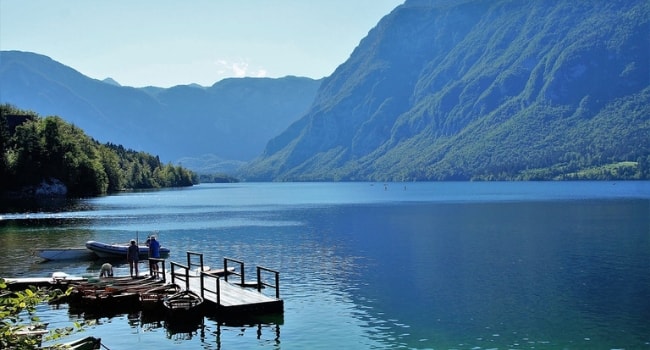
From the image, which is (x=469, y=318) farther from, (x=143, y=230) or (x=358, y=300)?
(x=143, y=230)

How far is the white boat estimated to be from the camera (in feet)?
192

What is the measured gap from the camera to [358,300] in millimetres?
40375

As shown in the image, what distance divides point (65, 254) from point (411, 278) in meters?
32.7

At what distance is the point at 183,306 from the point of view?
34812mm

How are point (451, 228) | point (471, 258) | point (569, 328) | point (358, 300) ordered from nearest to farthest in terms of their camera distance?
point (569, 328) < point (358, 300) < point (471, 258) < point (451, 228)

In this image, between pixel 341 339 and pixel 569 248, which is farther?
pixel 569 248

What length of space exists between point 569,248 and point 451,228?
26374 millimetres

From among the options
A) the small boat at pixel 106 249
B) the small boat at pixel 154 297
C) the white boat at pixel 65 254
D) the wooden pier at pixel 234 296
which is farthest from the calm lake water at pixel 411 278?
the small boat at pixel 106 249

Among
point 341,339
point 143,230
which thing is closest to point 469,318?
point 341,339

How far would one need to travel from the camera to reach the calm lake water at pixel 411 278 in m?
31.4

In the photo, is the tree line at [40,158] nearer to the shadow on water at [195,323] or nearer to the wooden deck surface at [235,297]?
the wooden deck surface at [235,297]

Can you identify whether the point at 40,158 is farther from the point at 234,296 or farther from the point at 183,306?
the point at 183,306

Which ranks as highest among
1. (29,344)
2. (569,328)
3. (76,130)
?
(76,130)

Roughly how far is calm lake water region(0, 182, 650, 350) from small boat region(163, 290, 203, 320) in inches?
43.4
